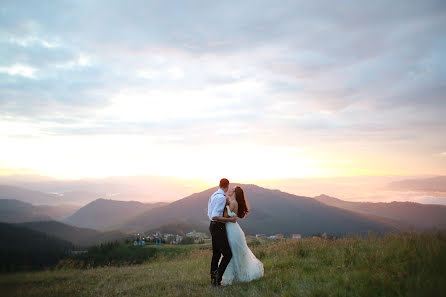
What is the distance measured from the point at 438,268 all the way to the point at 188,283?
715cm

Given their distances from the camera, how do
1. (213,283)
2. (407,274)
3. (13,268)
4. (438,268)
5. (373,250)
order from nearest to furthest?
(13,268) → (438,268) → (407,274) → (213,283) → (373,250)

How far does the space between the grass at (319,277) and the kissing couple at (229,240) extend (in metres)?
0.49

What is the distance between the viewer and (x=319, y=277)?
8.92m

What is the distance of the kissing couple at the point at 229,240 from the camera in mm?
9935

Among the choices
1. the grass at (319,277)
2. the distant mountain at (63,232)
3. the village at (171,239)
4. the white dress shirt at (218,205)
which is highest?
the white dress shirt at (218,205)

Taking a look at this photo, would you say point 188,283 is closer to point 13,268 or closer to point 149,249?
point 13,268

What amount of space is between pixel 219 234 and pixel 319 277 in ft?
10.6

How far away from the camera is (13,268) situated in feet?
14.9

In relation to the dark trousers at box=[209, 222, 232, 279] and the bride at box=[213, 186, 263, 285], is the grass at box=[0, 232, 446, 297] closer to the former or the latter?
the bride at box=[213, 186, 263, 285]

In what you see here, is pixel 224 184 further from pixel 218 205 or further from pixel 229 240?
pixel 229 240

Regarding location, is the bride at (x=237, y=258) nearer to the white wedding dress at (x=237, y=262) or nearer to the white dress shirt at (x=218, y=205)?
the white wedding dress at (x=237, y=262)

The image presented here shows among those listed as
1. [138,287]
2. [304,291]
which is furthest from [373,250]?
[138,287]

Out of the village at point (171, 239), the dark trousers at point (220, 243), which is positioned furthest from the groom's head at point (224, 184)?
the village at point (171, 239)

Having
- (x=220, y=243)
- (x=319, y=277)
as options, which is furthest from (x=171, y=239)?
(x=319, y=277)
